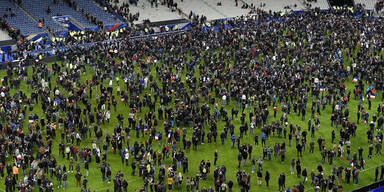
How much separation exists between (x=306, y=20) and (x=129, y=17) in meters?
22.5

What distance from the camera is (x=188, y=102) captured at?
168 feet

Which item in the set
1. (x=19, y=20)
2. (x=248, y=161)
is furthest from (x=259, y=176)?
(x=19, y=20)

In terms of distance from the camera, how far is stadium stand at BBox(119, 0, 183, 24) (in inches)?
3268

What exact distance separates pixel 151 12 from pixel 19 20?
60.4 ft

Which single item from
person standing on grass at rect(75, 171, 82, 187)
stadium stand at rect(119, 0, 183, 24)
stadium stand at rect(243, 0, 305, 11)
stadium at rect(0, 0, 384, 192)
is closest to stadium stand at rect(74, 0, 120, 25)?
stadium at rect(0, 0, 384, 192)

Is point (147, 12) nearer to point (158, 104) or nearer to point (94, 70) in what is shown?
point (94, 70)

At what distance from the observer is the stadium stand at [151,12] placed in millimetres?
83000

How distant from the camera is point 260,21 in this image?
78.1 m

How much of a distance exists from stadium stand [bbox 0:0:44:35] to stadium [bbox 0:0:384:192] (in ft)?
0.76

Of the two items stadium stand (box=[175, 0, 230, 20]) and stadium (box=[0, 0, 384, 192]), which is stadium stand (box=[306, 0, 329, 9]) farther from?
stadium (box=[0, 0, 384, 192])

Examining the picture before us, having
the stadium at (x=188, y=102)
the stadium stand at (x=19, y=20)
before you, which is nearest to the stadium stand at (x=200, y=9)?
the stadium at (x=188, y=102)

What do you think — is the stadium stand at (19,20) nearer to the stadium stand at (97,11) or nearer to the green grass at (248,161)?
the stadium stand at (97,11)

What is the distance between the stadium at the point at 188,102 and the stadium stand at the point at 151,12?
2.36m

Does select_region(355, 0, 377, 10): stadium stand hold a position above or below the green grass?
above
